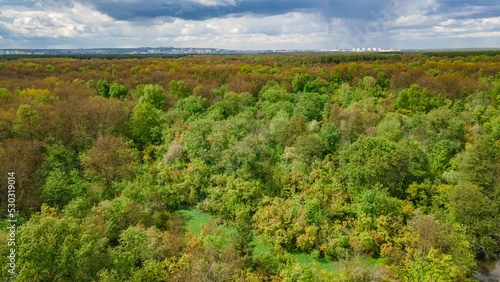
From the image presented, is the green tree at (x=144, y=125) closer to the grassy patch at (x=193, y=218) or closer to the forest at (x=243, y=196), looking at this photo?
the forest at (x=243, y=196)

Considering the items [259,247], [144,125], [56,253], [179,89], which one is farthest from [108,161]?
[179,89]

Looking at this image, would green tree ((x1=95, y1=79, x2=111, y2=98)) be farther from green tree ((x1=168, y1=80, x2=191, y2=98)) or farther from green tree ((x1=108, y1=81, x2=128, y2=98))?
green tree ((x1=168, y1=80, x2=191, y2=98))

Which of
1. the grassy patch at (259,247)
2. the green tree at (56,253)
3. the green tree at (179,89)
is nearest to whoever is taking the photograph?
the green tree at (56,253)

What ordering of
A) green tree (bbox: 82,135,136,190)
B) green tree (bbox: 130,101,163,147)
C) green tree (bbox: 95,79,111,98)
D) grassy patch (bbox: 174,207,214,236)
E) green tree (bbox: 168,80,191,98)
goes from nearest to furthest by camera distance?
1. grassy patch (bbox: 174,207,214,236)
2. green tree (bbox: 82,135,136,190)
3. green tree (bbox: 130,101,163,147)
4. green tree (bbox: 168,80,191,98)
5. green tree (bbox: 95,79,111,98)

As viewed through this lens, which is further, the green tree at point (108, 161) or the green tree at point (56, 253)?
the green tree at point (108, 161)

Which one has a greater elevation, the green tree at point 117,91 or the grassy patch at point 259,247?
the green tree at point 117,91

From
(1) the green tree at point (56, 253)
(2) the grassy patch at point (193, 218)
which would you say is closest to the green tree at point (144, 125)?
(2) the grassy patch at point (193, 218)

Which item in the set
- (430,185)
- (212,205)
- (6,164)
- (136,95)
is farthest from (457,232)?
(136,95)

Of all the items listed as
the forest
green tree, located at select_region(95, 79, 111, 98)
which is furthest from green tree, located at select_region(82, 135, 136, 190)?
green tree, located at select_region(95, 79, 111, 98)

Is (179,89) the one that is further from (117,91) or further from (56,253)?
(56,253)

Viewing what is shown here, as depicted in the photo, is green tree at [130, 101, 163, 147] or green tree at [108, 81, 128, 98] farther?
green tree at [108, 81, 128, 98]
